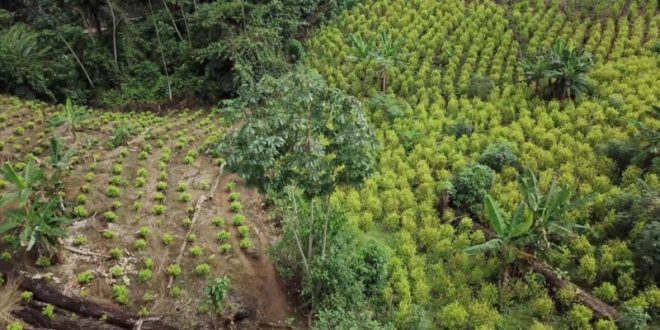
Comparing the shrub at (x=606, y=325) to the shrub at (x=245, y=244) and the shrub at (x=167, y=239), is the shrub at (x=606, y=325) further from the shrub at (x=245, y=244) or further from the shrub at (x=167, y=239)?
the shrub at (x=167, y=239)

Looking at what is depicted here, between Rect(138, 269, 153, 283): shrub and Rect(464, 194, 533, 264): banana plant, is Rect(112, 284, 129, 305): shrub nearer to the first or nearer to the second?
Rect(138, 269, 153, 283): shrub

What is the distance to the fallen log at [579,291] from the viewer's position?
8.12 meters

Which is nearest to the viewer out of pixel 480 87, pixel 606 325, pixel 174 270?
pixel 606 325

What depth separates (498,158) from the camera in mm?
11570

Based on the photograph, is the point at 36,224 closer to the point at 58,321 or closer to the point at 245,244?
the point at 58,321

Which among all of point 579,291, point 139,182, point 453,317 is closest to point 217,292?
point 453,317

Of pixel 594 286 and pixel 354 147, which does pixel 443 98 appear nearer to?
pixel 594 286

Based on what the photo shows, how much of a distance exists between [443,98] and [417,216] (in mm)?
6199

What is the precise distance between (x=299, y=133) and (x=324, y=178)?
2.70 feet

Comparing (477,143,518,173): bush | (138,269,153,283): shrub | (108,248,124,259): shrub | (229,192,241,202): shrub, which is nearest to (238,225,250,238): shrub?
(229,192,241,202): shrub

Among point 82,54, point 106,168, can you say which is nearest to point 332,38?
point 82,54

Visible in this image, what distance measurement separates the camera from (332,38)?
20109 mm

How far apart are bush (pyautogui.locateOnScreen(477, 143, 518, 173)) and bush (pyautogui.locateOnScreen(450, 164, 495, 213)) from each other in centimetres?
70

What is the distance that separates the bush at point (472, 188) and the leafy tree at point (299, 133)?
390 cm
